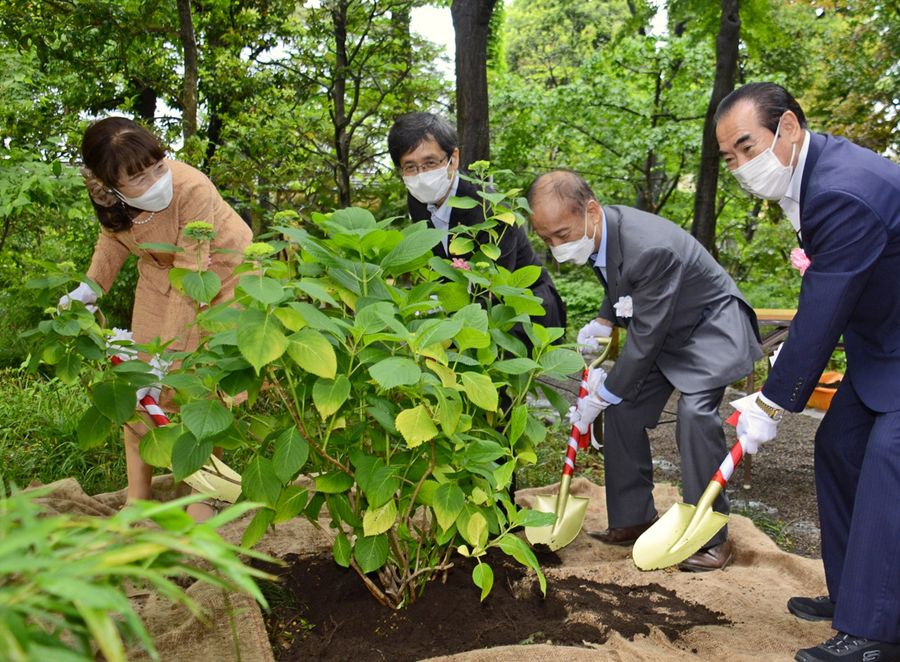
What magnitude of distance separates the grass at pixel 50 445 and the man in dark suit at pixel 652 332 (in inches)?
97.5

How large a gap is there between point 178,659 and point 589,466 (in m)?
3.05

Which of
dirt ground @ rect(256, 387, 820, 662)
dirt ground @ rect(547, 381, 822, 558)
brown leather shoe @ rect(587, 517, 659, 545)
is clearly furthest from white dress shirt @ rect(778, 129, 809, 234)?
dirt ground @ rect(547, 381, 822, 558)

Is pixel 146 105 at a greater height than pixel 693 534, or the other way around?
pixel 146 105

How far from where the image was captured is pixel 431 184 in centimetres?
306

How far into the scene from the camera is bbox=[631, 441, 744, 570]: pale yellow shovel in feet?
8.08

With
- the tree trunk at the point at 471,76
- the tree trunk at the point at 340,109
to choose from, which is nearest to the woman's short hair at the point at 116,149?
the tree trunk at the point at 471,76

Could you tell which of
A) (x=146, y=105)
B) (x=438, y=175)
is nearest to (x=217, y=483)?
(x=438, y=175)

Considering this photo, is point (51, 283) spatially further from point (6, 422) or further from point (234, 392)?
point (6, 422)

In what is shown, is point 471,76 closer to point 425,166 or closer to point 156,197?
point 425,166

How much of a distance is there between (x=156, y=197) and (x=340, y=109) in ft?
13.2

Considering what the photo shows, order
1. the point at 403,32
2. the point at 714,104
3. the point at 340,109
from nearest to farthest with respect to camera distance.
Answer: the point at 340,109
the point at 403,32
the point at 714,104

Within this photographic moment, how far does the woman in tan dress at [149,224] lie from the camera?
8.78ft

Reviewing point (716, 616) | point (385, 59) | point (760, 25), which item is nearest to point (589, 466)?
point (716, 616)

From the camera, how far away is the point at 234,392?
1.73 m
